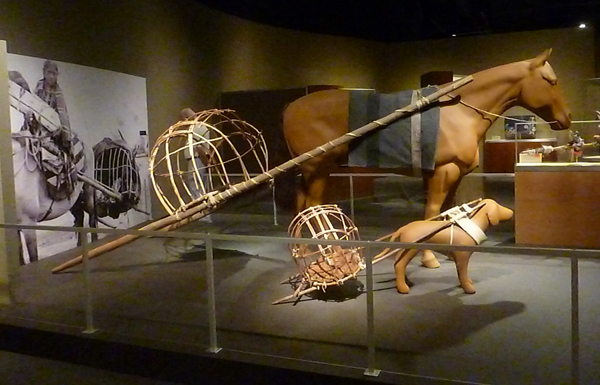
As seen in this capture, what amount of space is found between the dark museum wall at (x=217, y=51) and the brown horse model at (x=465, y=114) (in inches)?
107

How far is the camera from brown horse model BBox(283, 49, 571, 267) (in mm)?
4215

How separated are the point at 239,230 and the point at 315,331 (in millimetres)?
3046

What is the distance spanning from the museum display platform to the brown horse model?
0.68 meters

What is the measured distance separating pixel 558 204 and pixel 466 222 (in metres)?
1.56

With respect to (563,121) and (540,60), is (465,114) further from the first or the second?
(563,121)

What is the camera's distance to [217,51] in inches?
325

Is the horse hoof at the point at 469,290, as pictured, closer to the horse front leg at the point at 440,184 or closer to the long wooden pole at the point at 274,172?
the horse front leg at the point at 440,184

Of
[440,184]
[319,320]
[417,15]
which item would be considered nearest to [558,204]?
[440,184]

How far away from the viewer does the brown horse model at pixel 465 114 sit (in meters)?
4.21

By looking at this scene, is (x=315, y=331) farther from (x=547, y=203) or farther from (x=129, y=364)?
(x=547, y=203)

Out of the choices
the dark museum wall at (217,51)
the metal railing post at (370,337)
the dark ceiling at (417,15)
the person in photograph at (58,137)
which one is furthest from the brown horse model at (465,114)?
the dark ceiling at (417,15)

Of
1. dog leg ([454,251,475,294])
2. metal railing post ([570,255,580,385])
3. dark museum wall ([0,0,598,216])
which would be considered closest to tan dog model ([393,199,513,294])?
dog leg ([454,251,475,294])

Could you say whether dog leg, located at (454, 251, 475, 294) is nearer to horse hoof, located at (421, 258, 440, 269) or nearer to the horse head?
horse hoof, located at (421, 258, 440, 269)

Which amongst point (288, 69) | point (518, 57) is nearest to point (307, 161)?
point (288, 69)
